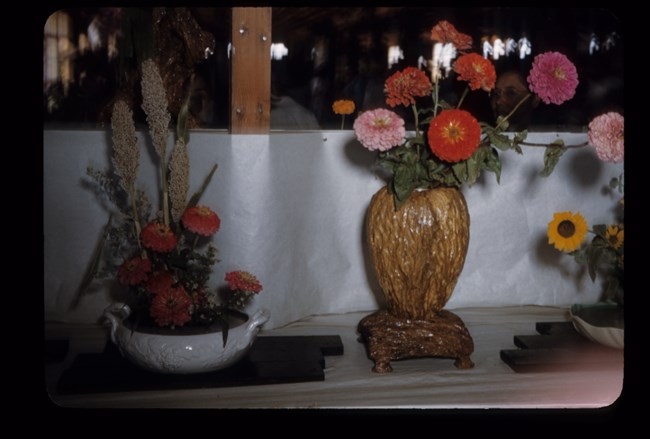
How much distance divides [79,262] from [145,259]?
1.42 feet

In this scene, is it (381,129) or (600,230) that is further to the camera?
(600,230)

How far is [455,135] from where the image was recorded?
173 cm

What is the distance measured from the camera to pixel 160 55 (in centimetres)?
202

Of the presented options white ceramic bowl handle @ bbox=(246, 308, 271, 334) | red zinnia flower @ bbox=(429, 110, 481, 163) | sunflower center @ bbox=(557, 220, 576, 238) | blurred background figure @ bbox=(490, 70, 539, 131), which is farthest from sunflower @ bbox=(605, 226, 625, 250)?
white ceramic bowl handle @ bbox=(246, 308, 271, 334)

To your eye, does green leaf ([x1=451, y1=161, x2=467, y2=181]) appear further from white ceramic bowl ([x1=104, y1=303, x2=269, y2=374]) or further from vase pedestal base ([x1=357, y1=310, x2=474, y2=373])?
white ceramic bowl ([x1=104, y1=303, x2=269, y2=374])

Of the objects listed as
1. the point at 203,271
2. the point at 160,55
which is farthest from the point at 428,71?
the point at 203,271

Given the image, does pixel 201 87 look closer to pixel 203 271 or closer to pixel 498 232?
pixel 203 271

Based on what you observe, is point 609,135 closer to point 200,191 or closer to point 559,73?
point 559,73

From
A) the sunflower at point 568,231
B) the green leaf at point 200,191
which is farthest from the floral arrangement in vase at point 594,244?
the green leaf at point 200,191

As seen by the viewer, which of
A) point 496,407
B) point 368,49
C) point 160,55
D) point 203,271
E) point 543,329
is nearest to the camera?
point 496,407

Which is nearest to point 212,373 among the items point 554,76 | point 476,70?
point 476,70

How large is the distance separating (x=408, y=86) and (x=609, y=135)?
500 millimetres

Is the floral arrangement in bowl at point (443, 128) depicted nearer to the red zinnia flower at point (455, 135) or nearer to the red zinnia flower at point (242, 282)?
the red zinnia flower at point (455, 135)

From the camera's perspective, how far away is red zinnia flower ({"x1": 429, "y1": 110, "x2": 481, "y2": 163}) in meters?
1.72
